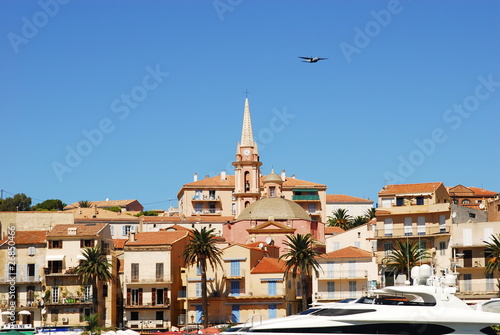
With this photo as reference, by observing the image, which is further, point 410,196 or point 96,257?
point 410,196

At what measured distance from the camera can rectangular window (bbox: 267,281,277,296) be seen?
82.6 meters

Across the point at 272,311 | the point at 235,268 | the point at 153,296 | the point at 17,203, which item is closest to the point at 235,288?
the point at 235,268

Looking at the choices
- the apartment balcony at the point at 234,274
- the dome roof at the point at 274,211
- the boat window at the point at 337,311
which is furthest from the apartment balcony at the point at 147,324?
the boat window at the point at 337,311

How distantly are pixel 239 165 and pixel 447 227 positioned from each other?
62172 millimetres

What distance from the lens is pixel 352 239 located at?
303 feet

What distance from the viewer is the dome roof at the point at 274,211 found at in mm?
109188

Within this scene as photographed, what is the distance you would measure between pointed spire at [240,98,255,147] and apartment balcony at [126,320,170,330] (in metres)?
58.9

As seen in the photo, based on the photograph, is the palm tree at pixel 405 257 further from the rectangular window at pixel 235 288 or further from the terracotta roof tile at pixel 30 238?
the terracotta roof tile at pixel 30 238

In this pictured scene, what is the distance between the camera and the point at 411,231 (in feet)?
267

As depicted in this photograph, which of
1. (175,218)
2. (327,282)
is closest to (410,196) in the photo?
(327,282)

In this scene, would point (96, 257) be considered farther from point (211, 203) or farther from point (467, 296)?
point (211, 203)

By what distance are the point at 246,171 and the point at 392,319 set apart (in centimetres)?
9875

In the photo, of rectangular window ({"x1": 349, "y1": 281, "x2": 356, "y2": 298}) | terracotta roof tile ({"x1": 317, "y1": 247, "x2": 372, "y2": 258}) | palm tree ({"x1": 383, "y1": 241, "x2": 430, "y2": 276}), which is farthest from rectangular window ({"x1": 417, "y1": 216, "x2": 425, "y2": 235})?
rectangular window ({"x1": 349, "y1": 281, "x2": 356, "y2": 298})

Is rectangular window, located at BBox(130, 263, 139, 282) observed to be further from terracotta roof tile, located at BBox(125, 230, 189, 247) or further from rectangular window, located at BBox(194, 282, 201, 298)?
rectangular window, located at BBox(194, 282, 201, 298)
